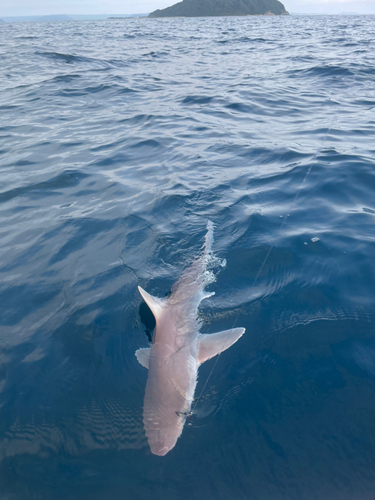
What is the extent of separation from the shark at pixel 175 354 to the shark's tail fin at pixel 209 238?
507mm

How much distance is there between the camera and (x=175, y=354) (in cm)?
417

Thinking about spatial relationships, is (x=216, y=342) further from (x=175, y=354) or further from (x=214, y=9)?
(x=214, y=9)

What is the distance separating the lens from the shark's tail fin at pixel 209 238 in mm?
5775

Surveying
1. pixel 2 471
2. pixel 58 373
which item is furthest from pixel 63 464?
pixel 58 373

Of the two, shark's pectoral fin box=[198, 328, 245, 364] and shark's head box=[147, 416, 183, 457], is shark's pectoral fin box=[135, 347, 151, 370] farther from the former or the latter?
shark's head box=[147, 416, 183, 457]

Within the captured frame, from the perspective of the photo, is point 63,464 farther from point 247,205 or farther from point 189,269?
point 247,205

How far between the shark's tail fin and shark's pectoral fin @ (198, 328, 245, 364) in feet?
5.79

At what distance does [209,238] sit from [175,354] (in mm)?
2439

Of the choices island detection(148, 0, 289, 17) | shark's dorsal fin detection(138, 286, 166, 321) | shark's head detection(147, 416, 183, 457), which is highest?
island detection(148, 0, 289, 17)

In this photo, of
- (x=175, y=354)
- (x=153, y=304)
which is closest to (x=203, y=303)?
(x=153, y=304)

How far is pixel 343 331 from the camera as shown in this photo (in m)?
4.19

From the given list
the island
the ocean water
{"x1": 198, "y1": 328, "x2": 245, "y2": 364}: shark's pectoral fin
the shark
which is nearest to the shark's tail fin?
the ocean water

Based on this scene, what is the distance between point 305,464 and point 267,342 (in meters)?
1.37

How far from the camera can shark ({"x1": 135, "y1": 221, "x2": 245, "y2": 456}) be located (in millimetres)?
3439
